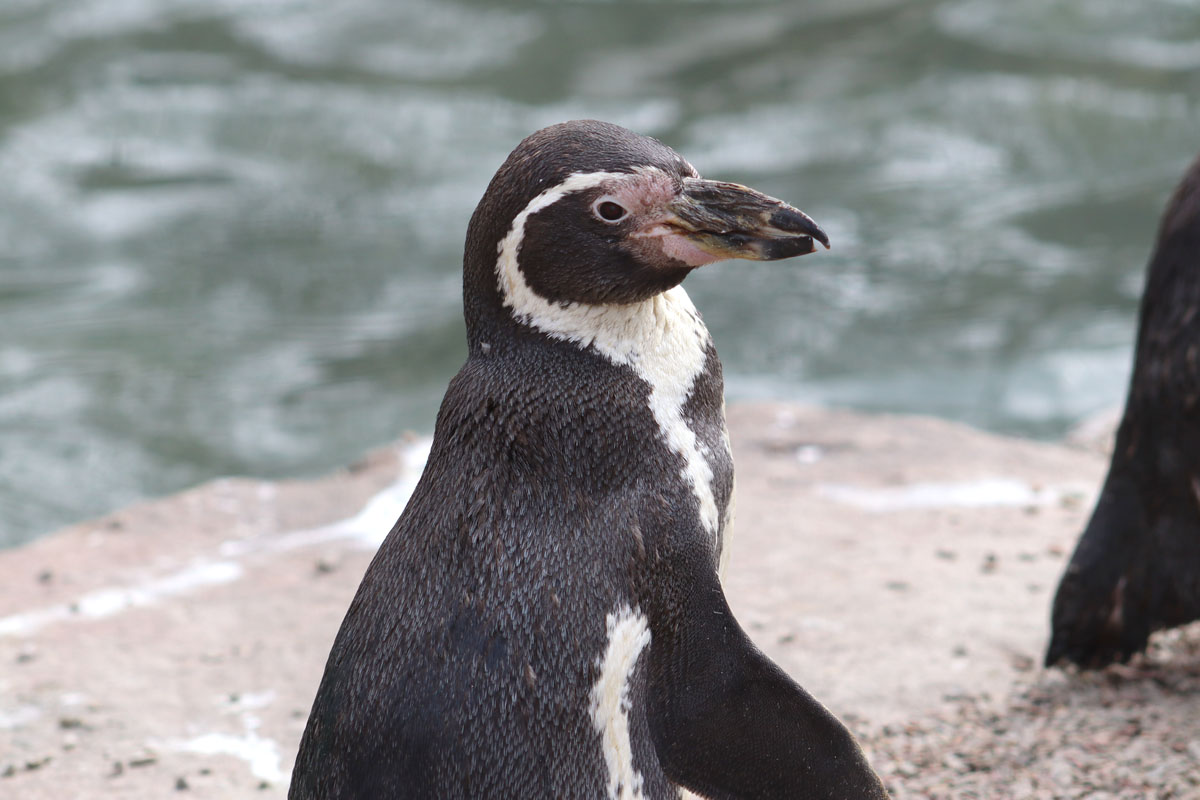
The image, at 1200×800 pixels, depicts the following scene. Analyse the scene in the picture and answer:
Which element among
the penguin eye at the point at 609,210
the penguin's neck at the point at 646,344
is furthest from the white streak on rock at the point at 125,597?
the penguin eye at the point at 609,210

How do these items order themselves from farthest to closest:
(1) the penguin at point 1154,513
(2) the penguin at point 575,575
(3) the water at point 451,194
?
(3) the water at point 451,194 < (1) the penguin at point 1154,513 < (2) the penguin at point 575,575

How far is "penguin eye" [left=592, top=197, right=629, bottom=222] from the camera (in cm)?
209

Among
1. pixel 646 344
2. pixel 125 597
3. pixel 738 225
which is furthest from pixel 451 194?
pixel 738 225

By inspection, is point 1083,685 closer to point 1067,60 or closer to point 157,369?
point 157,369

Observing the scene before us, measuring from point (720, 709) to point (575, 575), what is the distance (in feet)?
0.96

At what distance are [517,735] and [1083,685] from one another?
185cm

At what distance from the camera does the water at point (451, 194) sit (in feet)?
25.0

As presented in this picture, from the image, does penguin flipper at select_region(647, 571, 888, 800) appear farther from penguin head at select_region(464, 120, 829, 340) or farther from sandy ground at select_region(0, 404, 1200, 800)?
sandy ground at select_region(0, 404, 1200, 800)

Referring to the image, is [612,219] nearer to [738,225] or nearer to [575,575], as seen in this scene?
[738,225]

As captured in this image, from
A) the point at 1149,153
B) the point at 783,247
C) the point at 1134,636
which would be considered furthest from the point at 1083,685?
the point at 1149,153

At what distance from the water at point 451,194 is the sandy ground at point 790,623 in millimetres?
2294

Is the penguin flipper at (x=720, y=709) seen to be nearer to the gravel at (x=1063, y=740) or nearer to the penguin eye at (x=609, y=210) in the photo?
the penguin eye at (x=609, y=210)

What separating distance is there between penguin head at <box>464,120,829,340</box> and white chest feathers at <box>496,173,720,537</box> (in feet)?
0.07

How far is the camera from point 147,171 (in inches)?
390
